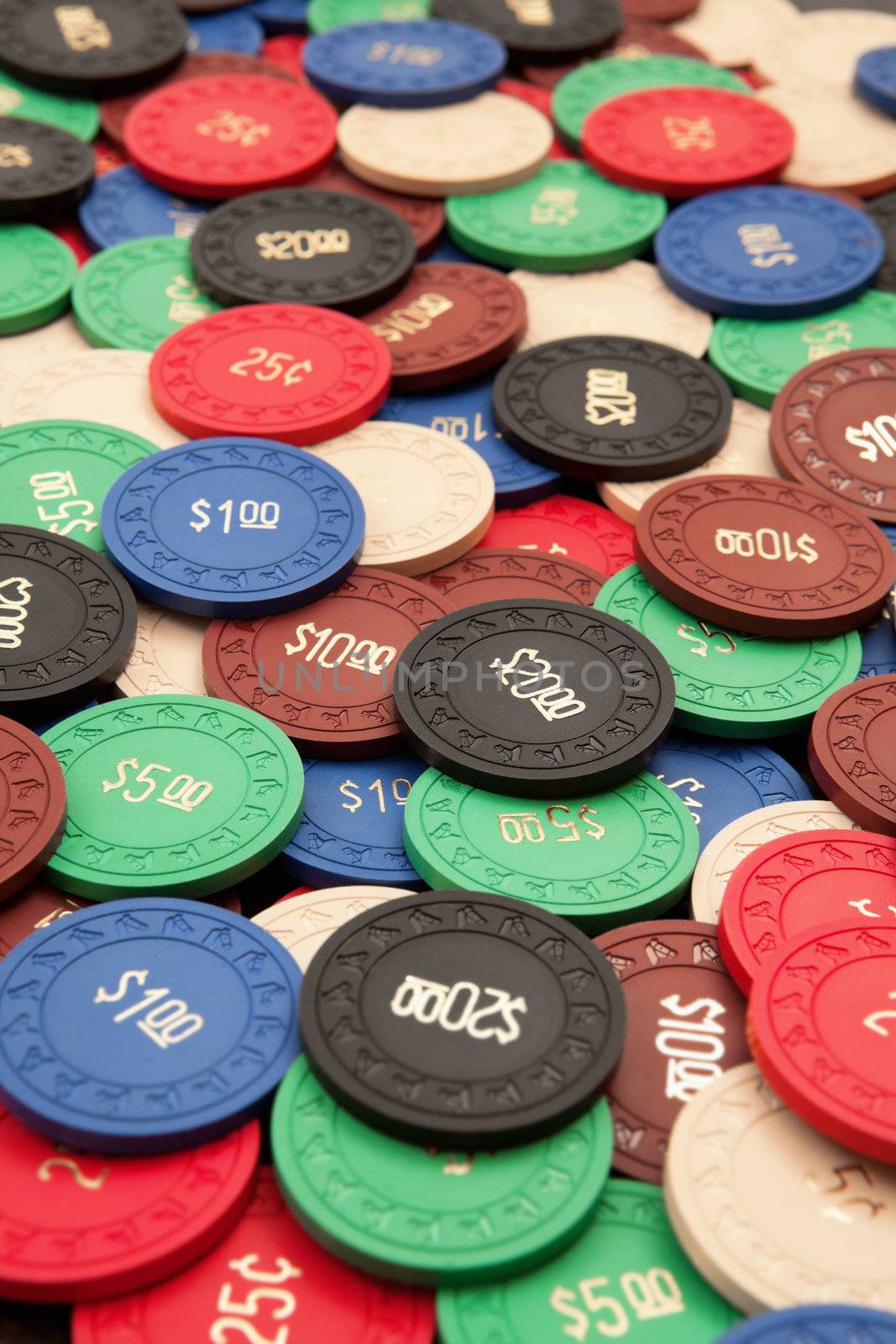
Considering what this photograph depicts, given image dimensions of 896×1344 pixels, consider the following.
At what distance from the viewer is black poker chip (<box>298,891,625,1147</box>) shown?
2.49 meters

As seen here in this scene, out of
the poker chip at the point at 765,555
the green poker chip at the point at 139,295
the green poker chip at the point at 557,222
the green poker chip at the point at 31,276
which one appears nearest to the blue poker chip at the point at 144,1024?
the poker chip at the point at 765,555

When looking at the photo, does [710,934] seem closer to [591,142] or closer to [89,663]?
[89,663]

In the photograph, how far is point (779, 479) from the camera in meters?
3.85

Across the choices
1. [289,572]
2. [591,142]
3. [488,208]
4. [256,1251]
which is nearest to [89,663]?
[289,572]

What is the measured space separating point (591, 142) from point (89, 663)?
2644 millimetres

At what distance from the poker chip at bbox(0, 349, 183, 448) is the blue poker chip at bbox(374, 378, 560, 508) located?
0.66 m

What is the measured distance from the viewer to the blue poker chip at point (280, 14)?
5621 mm

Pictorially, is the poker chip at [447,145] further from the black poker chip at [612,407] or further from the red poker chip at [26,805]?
the red poker chip at [26,805]

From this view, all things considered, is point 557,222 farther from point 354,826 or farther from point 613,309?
point 354,826

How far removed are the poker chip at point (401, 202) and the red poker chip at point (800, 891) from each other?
2432mm

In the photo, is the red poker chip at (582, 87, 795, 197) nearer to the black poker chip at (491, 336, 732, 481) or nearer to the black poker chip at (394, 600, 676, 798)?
the black poker chip at (491, 336, 732, 481)

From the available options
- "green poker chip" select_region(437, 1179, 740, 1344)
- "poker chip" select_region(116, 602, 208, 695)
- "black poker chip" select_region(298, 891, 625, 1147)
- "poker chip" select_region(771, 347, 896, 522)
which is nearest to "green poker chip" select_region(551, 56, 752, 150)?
"poker chip" select_region(771, 347, 896, 522)

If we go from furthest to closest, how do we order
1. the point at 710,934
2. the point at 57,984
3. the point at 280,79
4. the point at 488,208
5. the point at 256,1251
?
the point at 280,79 < the point at 488,208 < the point at 710,934 < the point at 57,984 < the point at 256,1251

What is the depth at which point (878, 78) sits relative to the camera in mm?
5230
